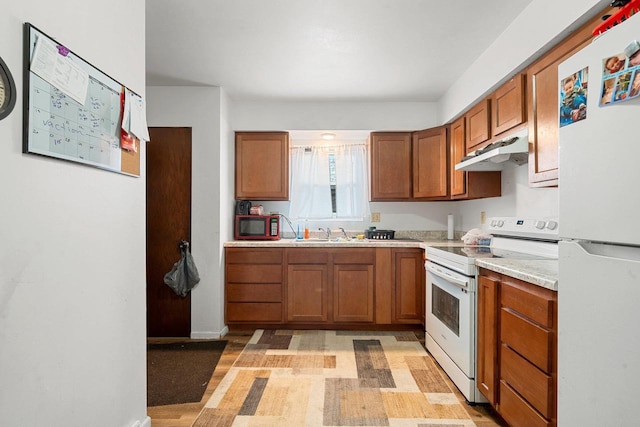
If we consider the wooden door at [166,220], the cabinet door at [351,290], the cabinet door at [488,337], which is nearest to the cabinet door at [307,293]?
the cabinet door at [351,290]

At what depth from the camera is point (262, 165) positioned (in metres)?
3.99

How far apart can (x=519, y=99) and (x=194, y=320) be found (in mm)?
3259

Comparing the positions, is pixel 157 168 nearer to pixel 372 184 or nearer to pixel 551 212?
pixel 372 184

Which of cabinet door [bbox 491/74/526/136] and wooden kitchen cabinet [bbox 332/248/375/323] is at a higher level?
cabinet door [bbox 491/74/526/136]

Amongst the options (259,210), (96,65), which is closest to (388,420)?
(96,65)

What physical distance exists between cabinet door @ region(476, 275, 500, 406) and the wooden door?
2.60m

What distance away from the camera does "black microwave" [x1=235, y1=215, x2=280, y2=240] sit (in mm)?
3945

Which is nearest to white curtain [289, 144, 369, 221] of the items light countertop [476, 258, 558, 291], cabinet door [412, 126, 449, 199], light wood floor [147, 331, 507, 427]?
cabinet door [412, 126, 449, 199]

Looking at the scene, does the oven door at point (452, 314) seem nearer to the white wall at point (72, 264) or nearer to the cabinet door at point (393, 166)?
the cabinet door at point (393, 166)

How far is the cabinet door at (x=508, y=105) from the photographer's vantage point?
7.67ft

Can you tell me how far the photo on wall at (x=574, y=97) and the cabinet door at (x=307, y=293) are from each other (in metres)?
2.74

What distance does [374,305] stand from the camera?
12.1 ft

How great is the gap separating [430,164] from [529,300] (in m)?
2.41

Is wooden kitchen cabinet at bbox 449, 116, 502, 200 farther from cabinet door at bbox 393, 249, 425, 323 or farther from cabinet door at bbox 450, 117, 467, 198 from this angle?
cabinet door at bbox 393, 249, 425, 323
